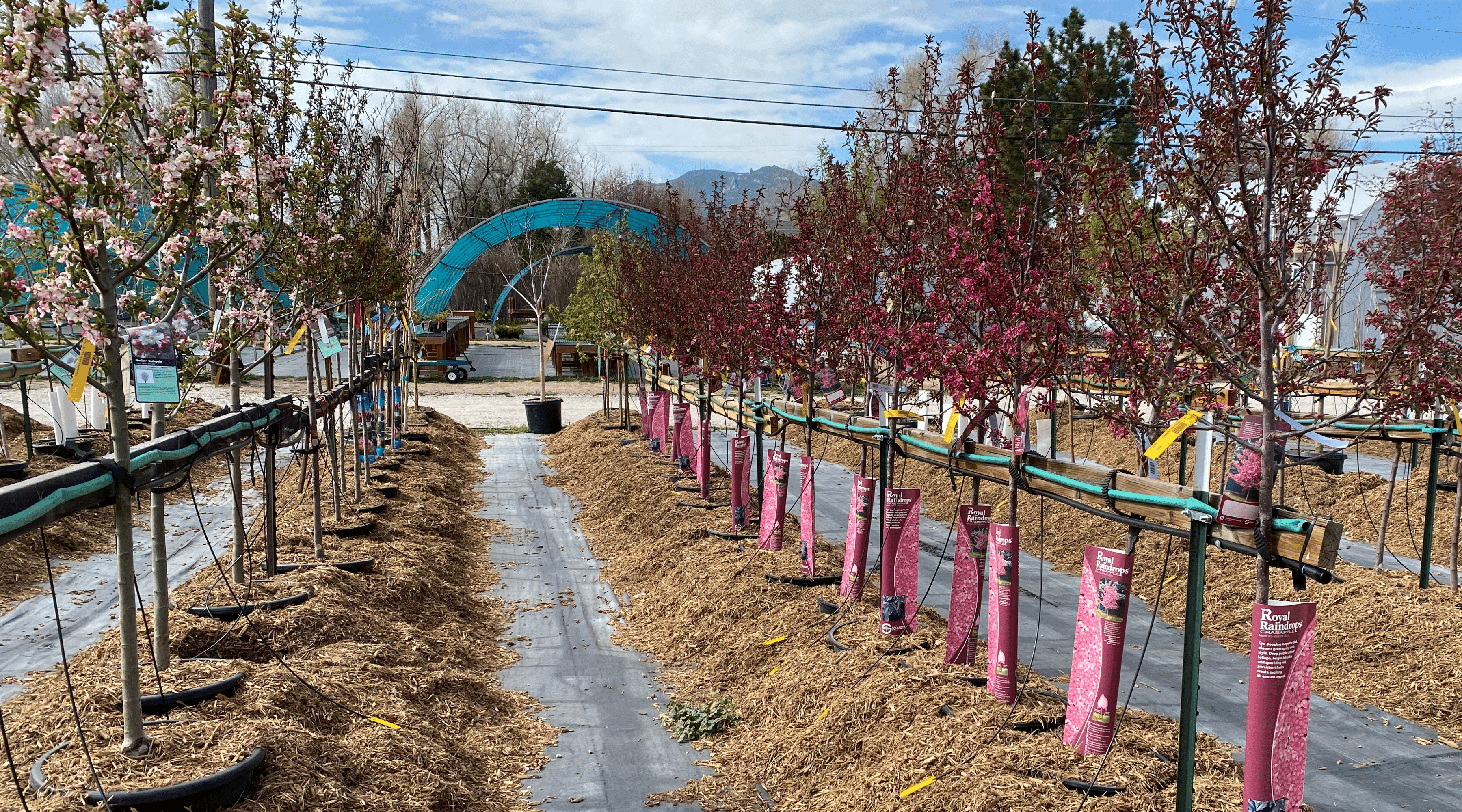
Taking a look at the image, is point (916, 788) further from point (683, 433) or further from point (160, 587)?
point (683, 433)

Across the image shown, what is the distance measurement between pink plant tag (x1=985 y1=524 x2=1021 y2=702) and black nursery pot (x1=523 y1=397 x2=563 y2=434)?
14.2 metres

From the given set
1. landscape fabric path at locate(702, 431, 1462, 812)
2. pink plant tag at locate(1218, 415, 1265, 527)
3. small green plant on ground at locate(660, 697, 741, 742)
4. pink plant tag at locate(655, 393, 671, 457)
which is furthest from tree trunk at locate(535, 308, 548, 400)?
pink plant tag at locate(1218, 415, 1265, 527)

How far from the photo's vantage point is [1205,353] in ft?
12.0

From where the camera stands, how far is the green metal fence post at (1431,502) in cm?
682

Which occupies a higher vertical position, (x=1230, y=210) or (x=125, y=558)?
(x=1230, y=210)

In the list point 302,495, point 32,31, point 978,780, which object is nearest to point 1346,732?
point 978,780

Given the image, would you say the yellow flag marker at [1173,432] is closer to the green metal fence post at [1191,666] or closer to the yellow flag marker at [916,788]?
the green metal fence post at [1191,666]

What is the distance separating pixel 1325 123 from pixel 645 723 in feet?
14.5

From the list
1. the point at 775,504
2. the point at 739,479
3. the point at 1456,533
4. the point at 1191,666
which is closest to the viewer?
the point at 1191,666

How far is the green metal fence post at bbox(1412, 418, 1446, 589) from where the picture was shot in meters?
6.82

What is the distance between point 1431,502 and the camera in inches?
280

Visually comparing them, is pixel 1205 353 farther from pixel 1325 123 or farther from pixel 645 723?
pixel 645 723

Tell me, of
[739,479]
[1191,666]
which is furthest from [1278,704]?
[739,479]

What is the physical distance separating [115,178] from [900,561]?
14.0ft
